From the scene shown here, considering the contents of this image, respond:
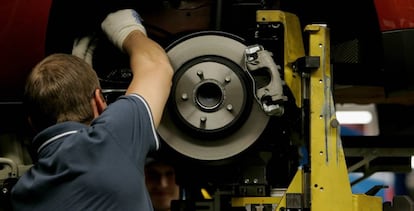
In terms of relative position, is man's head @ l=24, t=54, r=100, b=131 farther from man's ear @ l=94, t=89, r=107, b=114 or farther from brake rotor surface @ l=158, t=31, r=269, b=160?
brake rotor surface @ l=158, t=31, r=269, b=160

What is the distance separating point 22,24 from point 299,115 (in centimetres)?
112

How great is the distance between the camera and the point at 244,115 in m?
3.34

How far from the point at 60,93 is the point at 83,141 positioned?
207mm

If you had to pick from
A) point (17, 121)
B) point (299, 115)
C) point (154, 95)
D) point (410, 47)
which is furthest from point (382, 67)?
Result: point (17, 121)

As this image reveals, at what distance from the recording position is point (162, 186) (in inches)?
171

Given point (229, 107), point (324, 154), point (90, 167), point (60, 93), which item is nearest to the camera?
point (90, 167)

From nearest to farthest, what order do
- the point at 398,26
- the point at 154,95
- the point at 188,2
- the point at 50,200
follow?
the point at 50,200, the point at 154,95, the point at 398,26, the point at 188,2

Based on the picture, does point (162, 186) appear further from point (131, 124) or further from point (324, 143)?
point (131, 124)

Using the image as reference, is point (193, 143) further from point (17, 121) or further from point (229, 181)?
point (17, 121)

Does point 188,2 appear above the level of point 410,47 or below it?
above

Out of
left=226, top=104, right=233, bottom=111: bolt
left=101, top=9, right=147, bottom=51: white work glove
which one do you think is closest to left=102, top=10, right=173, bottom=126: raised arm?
left=101, top=9, right=147, bottom=51: white work glove

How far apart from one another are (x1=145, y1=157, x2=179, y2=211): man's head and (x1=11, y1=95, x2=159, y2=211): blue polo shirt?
6.05 feet

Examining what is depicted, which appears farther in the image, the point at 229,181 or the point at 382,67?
the point at 229,181

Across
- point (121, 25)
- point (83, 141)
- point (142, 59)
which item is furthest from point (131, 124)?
point (121, 25)
